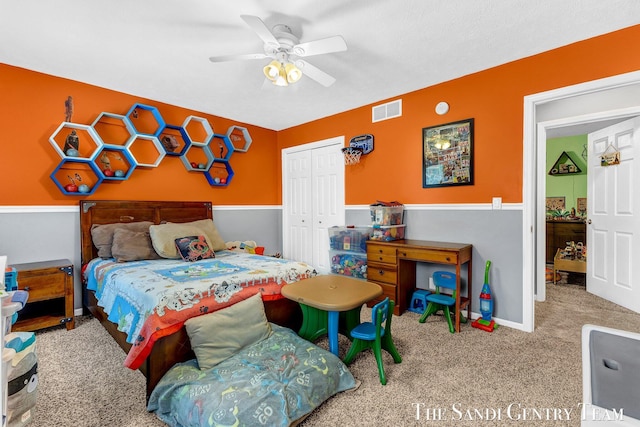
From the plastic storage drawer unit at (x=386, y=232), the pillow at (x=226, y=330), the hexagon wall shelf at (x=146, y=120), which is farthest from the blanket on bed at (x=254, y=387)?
the hexagon wall shelf at (x=146, y=120)

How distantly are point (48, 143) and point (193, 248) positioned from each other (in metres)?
1.77

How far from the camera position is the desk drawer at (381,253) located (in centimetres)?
317

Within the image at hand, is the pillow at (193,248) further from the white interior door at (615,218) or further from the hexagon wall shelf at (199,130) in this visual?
the white interior door at (615,218)

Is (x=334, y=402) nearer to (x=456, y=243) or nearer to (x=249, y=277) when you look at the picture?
(x=249, y=277)

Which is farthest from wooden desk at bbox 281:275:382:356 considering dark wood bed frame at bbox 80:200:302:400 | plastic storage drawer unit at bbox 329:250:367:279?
plastic storage drawer unit at bbox 329:250:367:279

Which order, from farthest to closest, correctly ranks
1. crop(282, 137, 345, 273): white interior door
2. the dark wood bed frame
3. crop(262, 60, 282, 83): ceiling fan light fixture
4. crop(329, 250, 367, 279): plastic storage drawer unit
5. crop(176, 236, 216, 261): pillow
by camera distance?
crop(282, 137, 345, 273): white interior door
crop(329, 250, 367, 279): plastic storage drawer unit
crop(176, 236, 216, 261): pillow
crop(262, 60, 282, 83): ceiling fan light fixture
the dark wood bed frame

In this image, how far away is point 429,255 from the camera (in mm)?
2908

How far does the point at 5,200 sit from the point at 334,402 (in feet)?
11.3

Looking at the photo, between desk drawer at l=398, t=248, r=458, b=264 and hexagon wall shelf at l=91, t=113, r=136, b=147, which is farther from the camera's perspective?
hexagon wall shelf at l=91, t=113, r=136, b=147

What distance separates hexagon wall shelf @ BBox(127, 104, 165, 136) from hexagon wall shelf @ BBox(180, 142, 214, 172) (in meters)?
0.43

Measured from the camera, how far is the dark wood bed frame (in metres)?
1.75

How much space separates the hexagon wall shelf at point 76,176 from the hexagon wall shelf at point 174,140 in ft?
2.59

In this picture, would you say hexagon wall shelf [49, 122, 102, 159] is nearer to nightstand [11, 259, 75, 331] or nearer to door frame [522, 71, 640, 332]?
nightstand [11, 259, 75, 331]

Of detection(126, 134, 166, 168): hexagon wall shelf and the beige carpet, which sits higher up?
detection(126, 134, 166, 168): hexagon wall shelf
